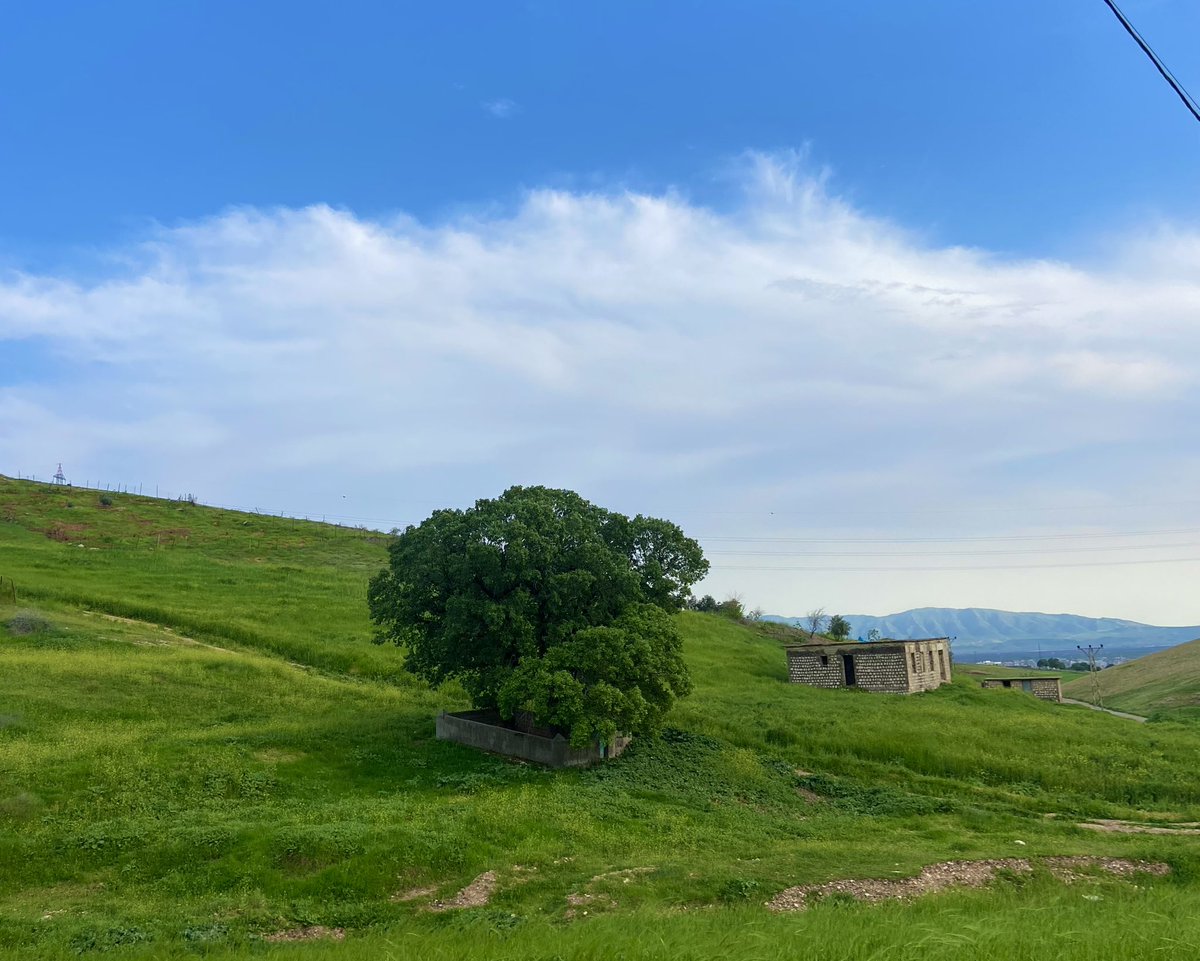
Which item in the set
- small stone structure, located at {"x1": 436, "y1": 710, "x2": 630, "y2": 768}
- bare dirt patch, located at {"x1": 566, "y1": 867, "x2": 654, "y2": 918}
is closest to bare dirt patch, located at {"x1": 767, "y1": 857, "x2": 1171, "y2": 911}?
bare dirt patch, located at {"x1": 566, "y1": 867, "x2": 654, "y2": 918}

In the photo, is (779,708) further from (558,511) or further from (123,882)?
(123,882)

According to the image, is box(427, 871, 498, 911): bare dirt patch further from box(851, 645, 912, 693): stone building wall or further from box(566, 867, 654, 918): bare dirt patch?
box(851, 645, 912, 693): stone building wall

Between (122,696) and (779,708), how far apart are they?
121ft

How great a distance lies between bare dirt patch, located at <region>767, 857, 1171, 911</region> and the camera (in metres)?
20.6

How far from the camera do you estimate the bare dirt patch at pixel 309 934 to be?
60.4 ft

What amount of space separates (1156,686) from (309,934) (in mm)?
92938

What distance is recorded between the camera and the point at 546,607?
39375 millimetres

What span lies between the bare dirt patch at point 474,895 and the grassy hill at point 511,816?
8.8 inches

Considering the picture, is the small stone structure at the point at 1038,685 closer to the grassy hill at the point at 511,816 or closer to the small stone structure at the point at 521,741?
the grassy hill at the point at 511,816

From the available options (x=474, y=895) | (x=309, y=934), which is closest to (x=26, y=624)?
(x=309, y=934)

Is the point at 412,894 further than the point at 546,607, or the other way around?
the point at 546,607

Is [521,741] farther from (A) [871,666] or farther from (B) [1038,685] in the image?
(B) [1038,685]

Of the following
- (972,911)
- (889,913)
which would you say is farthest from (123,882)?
(972,911)

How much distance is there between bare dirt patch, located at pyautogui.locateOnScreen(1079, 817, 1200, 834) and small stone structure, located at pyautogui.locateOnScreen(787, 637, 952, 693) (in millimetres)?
29542
